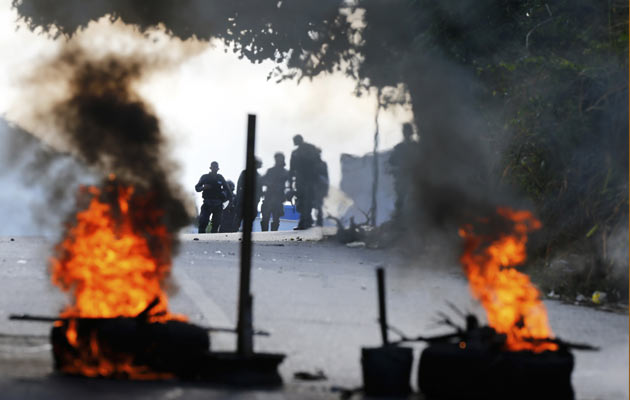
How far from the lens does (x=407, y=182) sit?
428 inches

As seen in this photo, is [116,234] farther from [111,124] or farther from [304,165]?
[304,165]

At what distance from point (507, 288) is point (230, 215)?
23462mm

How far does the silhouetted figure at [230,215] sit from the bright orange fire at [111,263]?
22.0m

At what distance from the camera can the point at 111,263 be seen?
22.9ft

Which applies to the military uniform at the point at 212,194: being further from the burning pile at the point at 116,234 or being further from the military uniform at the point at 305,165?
the burning pile at the point at 116,234

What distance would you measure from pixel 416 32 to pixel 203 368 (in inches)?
502

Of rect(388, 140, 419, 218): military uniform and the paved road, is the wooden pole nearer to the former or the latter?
the paved road

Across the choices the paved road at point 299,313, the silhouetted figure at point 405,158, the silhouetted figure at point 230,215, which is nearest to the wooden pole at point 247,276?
the paved road at point 299,313

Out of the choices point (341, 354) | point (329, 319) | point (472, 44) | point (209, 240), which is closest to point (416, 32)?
point (472, 44)

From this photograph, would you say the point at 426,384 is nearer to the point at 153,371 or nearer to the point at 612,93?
the point at 153,371

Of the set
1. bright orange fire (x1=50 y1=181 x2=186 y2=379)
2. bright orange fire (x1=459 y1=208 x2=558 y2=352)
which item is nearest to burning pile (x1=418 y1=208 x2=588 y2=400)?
bright orange fire (x1=459 y1=208 x2=558 y2=352)

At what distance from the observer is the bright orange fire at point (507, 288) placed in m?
6.38

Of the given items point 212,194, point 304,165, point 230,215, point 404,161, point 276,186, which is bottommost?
point 404,161

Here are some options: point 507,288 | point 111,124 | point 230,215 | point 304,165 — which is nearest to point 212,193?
point 304,165
